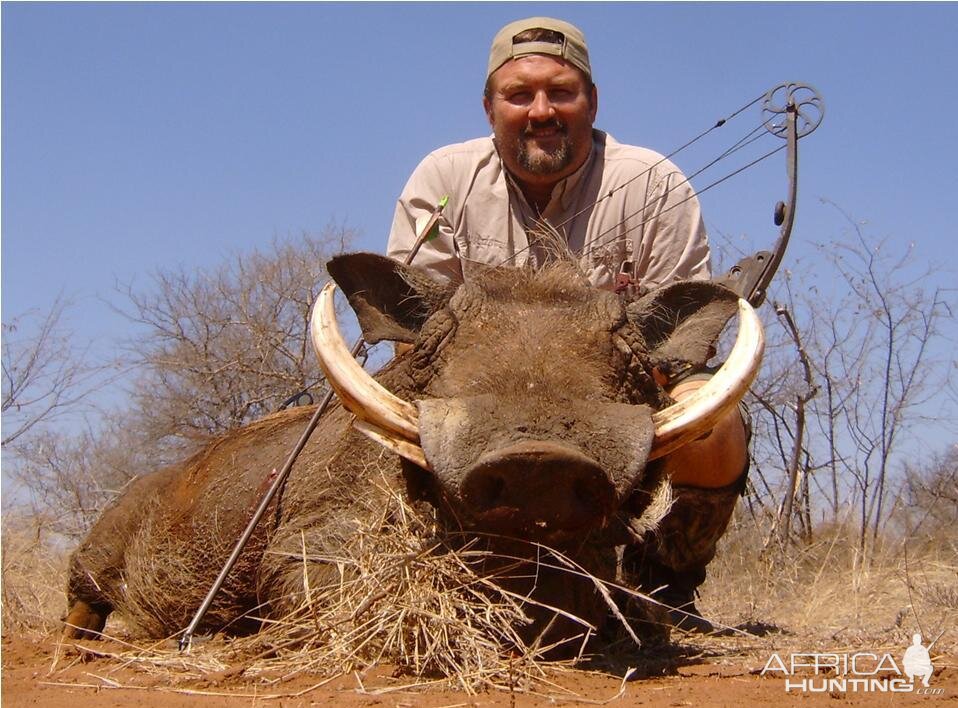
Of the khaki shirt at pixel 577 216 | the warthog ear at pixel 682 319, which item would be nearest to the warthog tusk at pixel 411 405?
the warthog ear at pixel 682 319

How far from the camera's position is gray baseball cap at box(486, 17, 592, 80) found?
539cm

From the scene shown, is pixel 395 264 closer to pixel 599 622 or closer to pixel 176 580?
pixel 599 622

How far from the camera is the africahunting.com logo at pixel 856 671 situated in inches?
125

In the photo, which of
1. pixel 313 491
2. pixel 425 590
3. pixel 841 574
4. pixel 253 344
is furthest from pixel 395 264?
pixel 253 344

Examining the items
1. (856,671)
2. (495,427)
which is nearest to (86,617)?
(495,427)

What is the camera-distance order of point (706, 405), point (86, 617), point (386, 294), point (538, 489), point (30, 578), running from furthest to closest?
point (30, 578)
point (86, 617)
point (386, 294)
point (706, 405)
point (538, 489)

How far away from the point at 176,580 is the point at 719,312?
262 centimetres

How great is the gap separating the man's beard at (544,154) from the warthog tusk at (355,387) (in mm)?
1831

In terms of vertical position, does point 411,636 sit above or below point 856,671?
above

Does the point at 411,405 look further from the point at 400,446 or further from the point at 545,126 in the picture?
the point at 545,126

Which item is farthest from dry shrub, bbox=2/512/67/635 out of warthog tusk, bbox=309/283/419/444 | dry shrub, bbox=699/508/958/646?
dry shrub, bbox=699/508/958/646

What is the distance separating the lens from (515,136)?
17.7 ft

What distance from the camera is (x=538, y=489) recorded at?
3.08 meters

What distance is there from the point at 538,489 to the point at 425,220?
2.42 meters
